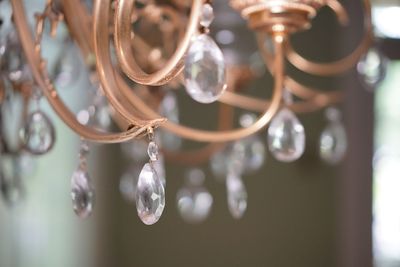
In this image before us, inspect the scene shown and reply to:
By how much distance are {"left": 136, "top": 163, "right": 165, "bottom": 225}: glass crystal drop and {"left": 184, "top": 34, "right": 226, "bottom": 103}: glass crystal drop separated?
7cm

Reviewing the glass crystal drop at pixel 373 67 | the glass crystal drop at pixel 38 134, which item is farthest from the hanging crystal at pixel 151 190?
the glass crystal drop at pixel 373 67

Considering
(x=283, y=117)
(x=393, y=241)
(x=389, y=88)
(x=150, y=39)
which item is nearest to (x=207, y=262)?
(x=393, y=241)

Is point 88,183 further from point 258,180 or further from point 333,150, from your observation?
A: point 258,180

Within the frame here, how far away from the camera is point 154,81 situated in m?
0.53

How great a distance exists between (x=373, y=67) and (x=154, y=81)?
52 cm

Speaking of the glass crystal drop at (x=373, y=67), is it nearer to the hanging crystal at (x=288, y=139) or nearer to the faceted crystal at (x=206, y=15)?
the hanging crystal at (x=288, y=139)

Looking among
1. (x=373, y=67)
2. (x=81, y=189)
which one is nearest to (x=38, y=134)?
(x=81, y=189)

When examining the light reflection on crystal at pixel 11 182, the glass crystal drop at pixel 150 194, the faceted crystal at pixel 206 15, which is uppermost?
the faceted crystal at pixel 206 15

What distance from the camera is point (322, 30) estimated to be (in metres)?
2.33

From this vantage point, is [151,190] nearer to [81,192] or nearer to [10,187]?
[81,192]

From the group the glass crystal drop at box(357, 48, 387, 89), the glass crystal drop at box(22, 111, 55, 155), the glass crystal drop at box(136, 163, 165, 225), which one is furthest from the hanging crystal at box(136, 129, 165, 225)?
the glass crystal drop at box(357, 48, 387, 89)

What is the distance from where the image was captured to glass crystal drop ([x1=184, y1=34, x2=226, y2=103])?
53 cm

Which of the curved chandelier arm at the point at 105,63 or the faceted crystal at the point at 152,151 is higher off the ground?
the curved chandelier arm at the point at 105,63

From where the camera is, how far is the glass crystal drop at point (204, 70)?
1.73ft
